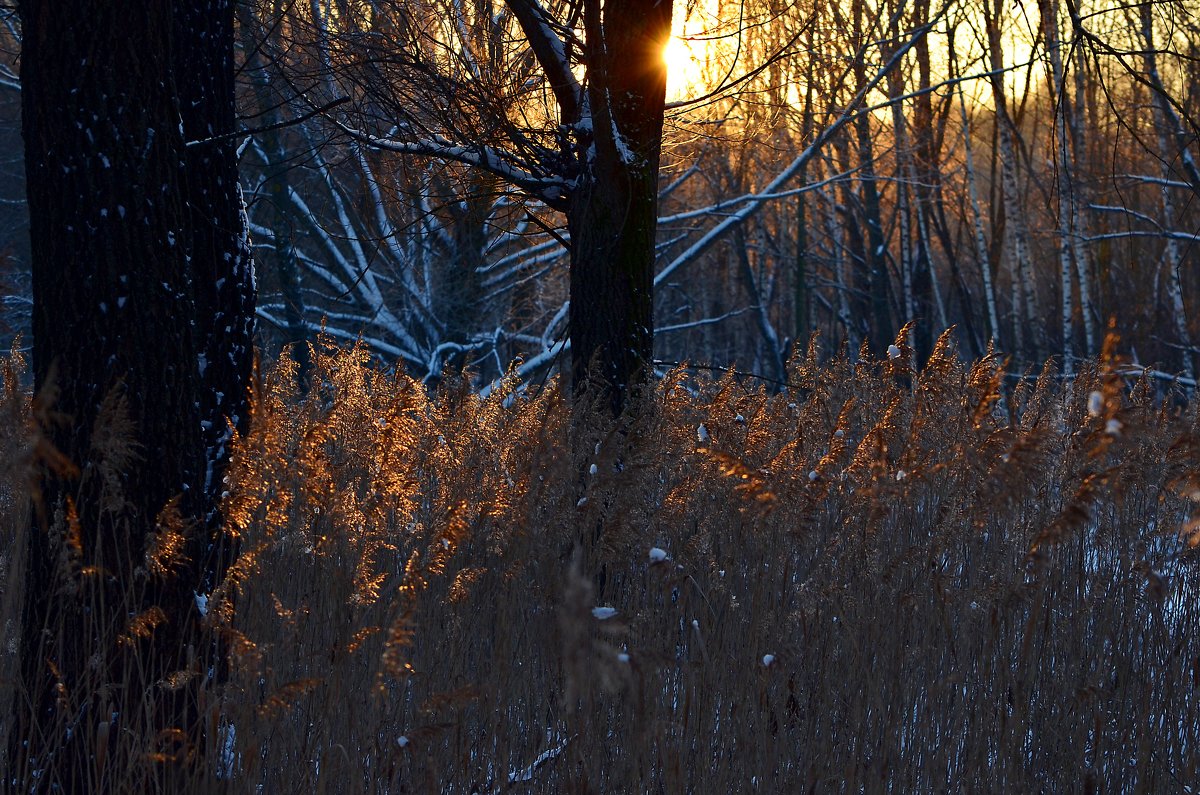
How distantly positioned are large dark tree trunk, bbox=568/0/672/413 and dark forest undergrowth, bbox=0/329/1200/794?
1.61ft

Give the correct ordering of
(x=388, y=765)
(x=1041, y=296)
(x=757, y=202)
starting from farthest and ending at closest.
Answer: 1. (x=1041, y=296)
2. (x=757, y=202)
3. (x=388, y=765)

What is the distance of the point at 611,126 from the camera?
14.3 feet

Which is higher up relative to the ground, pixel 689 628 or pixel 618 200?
pixel 618 200

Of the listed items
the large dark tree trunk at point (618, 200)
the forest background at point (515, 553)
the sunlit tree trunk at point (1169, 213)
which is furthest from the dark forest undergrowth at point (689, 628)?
the sunlit tree trunk at point (1169, 213)

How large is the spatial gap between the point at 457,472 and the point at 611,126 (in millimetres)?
1588

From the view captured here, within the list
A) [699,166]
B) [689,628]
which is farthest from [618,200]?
[699,166]

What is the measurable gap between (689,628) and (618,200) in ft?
6.14

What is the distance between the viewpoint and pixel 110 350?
254cm

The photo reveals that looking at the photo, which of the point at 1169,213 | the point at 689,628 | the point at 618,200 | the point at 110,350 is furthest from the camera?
the point at 1169,213

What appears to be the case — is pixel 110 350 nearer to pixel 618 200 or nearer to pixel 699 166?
pixel 618 200

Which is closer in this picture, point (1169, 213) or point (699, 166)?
point (699, 166)

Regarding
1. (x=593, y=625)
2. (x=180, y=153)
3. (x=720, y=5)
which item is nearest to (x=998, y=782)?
(x=593, y=625)

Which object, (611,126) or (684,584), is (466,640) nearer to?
(684,584)

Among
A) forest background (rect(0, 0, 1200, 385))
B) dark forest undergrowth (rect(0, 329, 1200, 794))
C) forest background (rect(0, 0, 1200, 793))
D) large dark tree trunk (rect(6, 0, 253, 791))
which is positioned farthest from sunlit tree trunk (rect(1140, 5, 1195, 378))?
large dark tree trunk (rect(6, 0, 253, 791))
